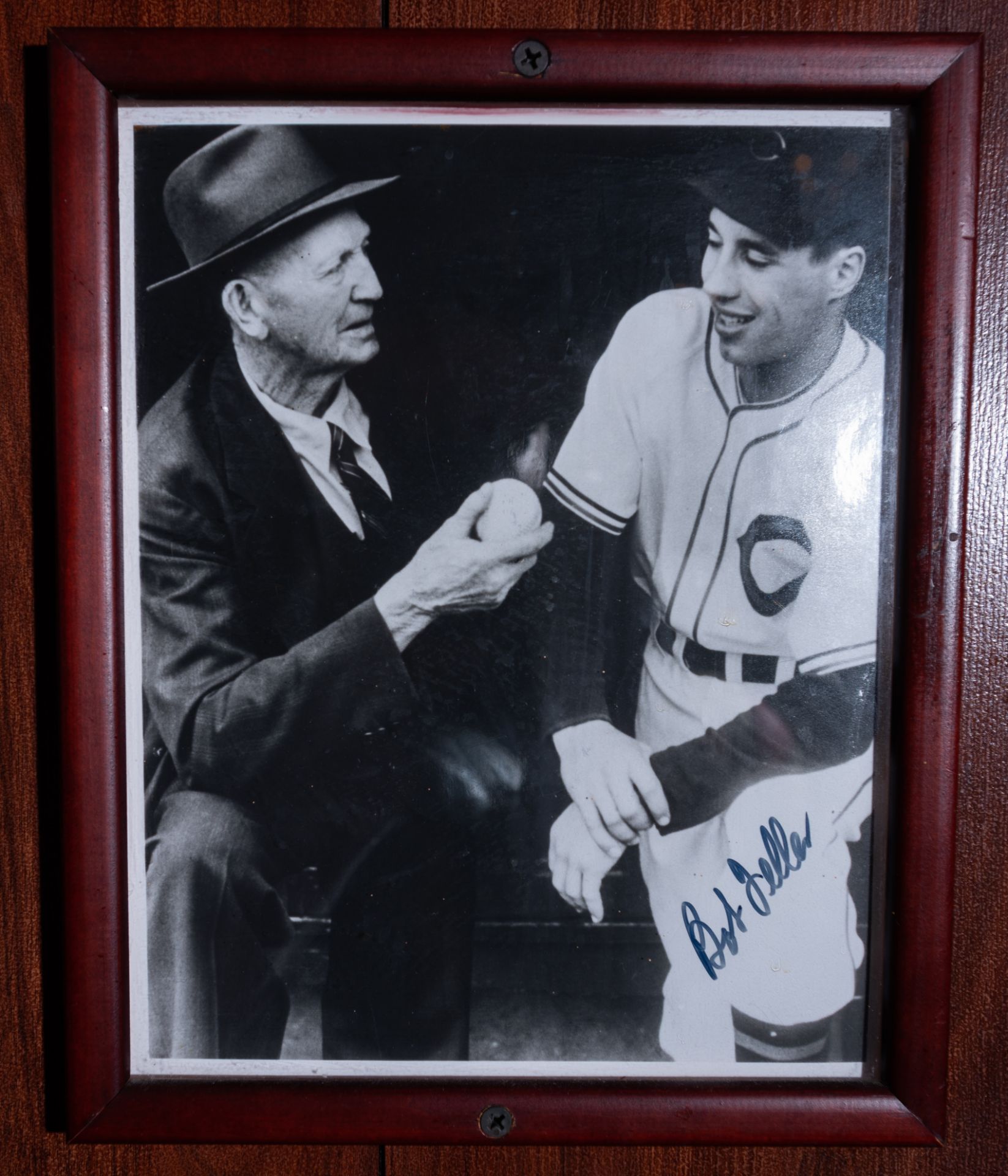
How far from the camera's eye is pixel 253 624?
414 mm

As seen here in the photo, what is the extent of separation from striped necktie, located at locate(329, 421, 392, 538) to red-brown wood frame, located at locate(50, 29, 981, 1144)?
0.11 metres

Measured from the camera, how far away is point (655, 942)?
1.39 feet

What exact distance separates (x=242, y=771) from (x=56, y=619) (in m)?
0.13

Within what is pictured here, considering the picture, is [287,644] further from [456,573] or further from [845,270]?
[845,270]

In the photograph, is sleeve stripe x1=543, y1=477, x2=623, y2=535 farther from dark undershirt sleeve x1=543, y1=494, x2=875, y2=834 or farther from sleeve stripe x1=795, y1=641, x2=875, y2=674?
sleeve stripe x1=795, y1=641, x2=875, y2=674

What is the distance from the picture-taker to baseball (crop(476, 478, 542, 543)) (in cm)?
41

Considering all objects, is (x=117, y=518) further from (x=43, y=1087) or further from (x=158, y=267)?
(x=43, y=1087)

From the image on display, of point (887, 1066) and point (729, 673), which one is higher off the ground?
point (729, 673)

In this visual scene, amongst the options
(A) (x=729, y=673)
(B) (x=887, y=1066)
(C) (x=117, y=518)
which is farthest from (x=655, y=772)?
(C) (x=117, y=518)

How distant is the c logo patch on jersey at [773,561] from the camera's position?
0.41 m

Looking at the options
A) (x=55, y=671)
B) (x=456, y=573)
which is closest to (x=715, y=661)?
(x=456, y=573)
